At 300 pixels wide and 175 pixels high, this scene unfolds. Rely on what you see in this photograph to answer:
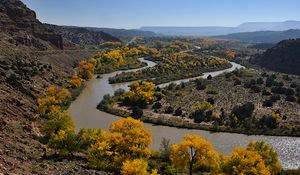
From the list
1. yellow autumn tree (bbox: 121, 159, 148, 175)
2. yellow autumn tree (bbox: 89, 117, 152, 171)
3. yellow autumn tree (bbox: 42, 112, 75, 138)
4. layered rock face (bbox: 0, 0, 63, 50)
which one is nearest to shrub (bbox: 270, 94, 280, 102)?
yellow autumn tree (bbox: 89, 117, 152, 171)

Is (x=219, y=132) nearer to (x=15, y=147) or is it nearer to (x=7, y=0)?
(x=15, y=147)

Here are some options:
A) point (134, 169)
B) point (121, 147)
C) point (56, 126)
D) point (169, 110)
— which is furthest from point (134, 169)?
point (169, 110)

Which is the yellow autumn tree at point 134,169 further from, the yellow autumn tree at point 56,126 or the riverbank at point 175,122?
the riverbank at point 175,122

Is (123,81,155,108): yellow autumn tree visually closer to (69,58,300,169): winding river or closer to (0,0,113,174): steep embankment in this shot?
(69,58,300,169): winding river

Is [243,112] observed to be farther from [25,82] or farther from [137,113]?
[25,82]

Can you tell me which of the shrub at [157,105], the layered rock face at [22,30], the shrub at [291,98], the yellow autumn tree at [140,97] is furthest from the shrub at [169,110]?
the layered rock face at [22,30]

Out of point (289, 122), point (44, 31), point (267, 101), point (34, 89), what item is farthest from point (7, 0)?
point (289, 122)
